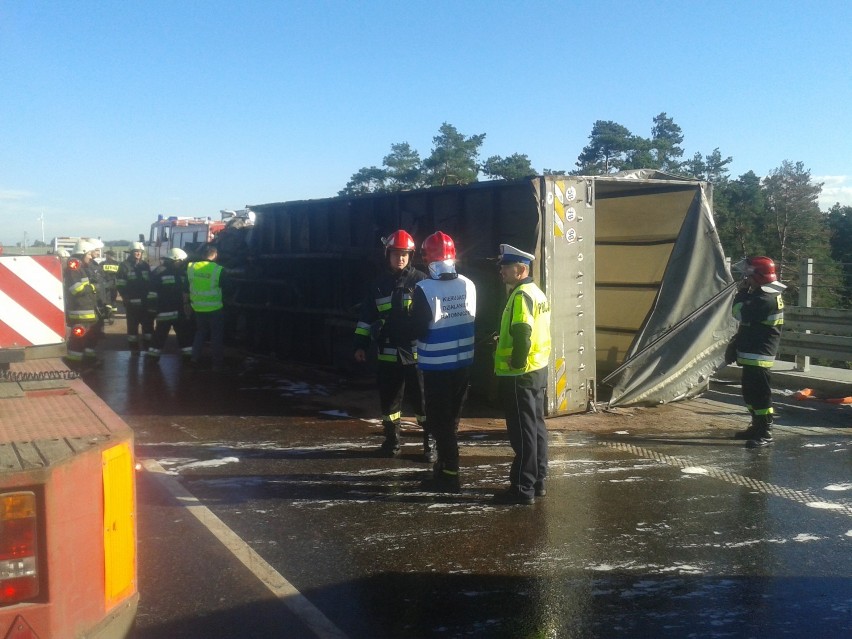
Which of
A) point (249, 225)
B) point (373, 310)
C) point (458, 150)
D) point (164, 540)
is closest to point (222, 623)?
point (164, 540)

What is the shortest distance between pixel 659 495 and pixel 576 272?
11.1 ft

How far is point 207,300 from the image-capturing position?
1240 centimetres

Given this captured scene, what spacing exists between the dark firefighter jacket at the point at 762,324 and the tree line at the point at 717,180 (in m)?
19.0

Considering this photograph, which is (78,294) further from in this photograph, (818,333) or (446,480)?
(818,333)

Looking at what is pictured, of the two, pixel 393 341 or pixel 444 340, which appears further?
pixel 393 341

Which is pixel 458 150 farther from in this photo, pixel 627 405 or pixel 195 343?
pixel 627 405

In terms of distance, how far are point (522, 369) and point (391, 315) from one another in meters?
1.65

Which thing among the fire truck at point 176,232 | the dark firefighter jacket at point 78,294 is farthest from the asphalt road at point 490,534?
the fire truck at point 176,232

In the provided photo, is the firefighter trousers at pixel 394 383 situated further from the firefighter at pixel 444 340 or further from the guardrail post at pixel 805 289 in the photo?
the guardrail post at pixel 805 289

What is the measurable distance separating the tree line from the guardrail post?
1498cm

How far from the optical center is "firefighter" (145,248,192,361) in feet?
42.9

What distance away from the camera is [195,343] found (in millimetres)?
12641

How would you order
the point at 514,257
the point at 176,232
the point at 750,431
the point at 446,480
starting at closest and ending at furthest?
the point at 514,257 < the point at 446,480 < the point at 750,431 < the point at 176,232

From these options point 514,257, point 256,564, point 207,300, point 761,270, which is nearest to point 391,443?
point 514,257
